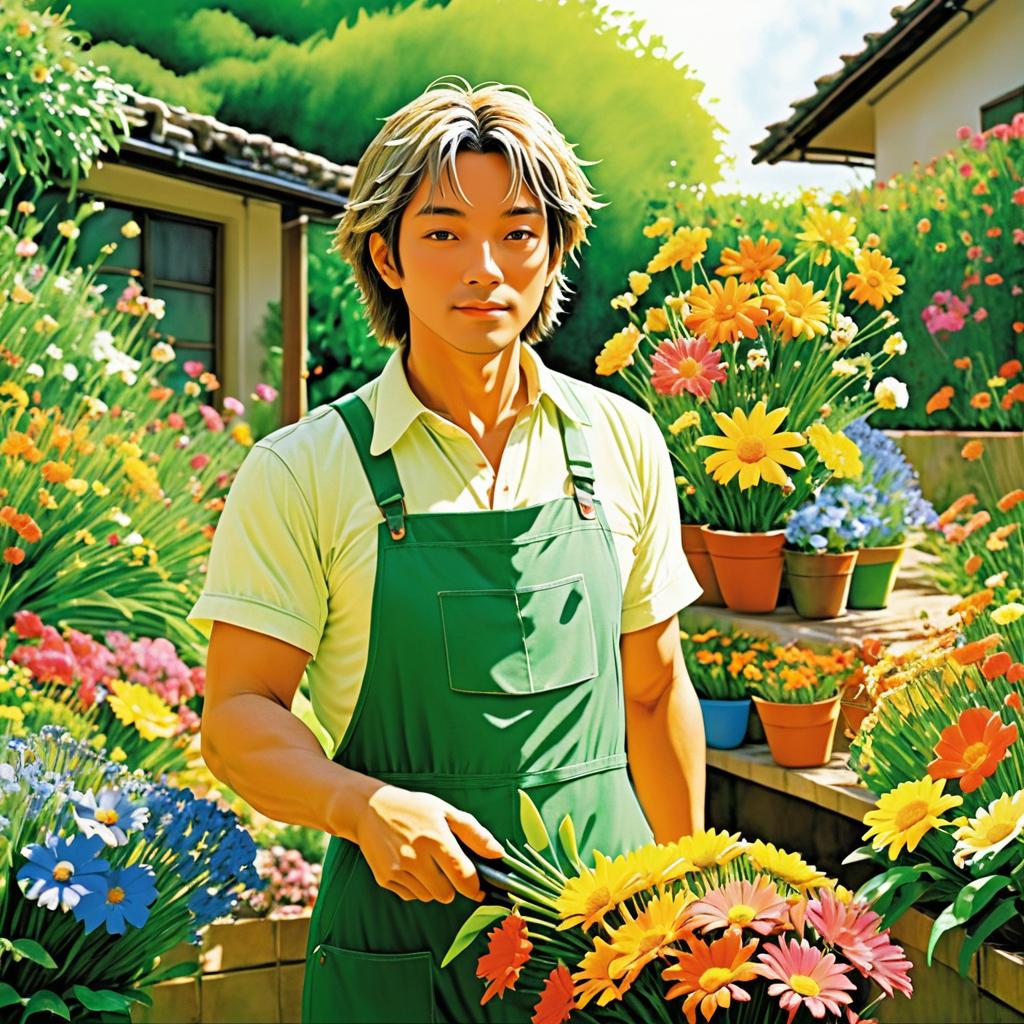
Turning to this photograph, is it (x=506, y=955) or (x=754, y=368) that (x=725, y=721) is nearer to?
(x=754, y=368)

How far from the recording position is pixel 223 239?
7.73 meters

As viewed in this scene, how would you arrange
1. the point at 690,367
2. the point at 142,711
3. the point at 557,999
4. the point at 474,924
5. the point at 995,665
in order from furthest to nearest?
the point at 142,711
the point at 690,367
the point at 995,665
the point at 474,924
the point at 557,999

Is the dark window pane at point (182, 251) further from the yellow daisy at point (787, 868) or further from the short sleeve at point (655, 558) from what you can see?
the yellow daisy at point (787, 868)

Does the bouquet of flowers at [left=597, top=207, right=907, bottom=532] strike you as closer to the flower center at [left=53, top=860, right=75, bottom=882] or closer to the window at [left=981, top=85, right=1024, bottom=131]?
the flower center at [left=53, top=860, right=75, bottom=882]

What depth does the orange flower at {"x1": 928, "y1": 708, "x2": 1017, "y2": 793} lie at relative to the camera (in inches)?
69.6

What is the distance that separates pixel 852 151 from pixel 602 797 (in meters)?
11.2

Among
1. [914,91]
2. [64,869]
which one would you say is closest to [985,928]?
[64,869]

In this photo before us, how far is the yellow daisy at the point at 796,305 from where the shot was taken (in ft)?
9.80

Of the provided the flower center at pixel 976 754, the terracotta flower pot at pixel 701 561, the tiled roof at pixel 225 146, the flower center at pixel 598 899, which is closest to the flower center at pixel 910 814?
the flower center at pixel 976 754

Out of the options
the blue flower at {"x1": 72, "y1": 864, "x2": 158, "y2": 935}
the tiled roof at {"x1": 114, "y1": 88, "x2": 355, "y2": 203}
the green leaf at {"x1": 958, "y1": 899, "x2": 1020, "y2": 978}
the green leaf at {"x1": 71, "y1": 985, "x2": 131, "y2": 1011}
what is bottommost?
the green leaf at {"x1": 71, "y1": 985, "x2": 131, "y2": 1011}

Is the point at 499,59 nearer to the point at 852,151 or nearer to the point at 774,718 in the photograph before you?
the point at 852,151

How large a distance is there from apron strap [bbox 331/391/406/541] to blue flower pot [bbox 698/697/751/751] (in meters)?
2.18

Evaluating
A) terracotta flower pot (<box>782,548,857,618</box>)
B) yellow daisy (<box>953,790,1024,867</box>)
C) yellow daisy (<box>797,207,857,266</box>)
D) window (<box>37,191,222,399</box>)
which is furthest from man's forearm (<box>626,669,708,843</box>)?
window (<box>37,191,222,399</box>)

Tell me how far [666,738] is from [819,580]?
7.19ft
